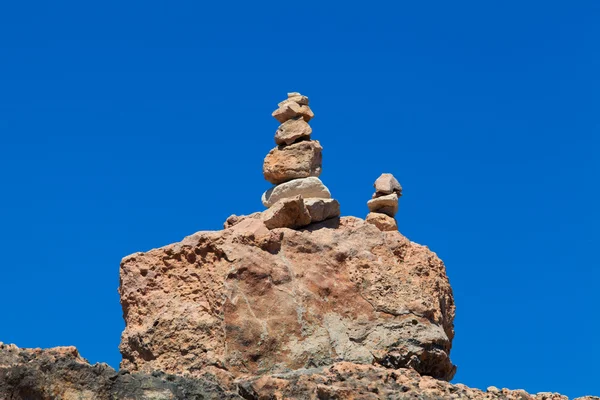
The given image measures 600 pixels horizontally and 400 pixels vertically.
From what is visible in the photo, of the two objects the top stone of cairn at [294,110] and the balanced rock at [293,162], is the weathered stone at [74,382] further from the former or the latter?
the top stone of cairn at [294,110]

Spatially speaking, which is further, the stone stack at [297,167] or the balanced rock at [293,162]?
the balanced rock at [293,162]

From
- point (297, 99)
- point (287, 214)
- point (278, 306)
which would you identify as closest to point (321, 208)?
point (287, 214)

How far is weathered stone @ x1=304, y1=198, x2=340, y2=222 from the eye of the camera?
17500 millimetres

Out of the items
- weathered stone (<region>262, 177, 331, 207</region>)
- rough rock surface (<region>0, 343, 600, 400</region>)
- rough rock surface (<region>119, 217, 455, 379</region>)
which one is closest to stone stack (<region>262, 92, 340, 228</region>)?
weathered stone (<region>262, 177, 331, 207</region>)

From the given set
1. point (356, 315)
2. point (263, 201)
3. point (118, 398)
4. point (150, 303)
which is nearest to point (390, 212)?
point (263, 201)

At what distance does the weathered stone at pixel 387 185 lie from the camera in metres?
19.5

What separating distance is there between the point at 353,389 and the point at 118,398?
230cm

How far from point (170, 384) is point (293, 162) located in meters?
7.72

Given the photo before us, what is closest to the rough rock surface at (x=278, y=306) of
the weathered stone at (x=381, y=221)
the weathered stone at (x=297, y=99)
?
the weathered stone at (x=381, y=221)

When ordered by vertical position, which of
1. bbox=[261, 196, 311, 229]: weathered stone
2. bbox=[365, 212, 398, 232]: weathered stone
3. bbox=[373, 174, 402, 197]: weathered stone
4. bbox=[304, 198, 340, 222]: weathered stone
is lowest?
bbox=[261, 196, 311, 229]: weathered stone

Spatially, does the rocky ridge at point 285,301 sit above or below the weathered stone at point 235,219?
below

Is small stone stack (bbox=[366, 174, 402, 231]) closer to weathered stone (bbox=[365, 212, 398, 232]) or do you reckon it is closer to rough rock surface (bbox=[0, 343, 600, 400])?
weathered stone (bbox=[365, 212, 398, 232])

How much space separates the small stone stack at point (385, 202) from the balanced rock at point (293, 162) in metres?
1.27

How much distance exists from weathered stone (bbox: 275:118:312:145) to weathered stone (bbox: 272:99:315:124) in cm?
12
